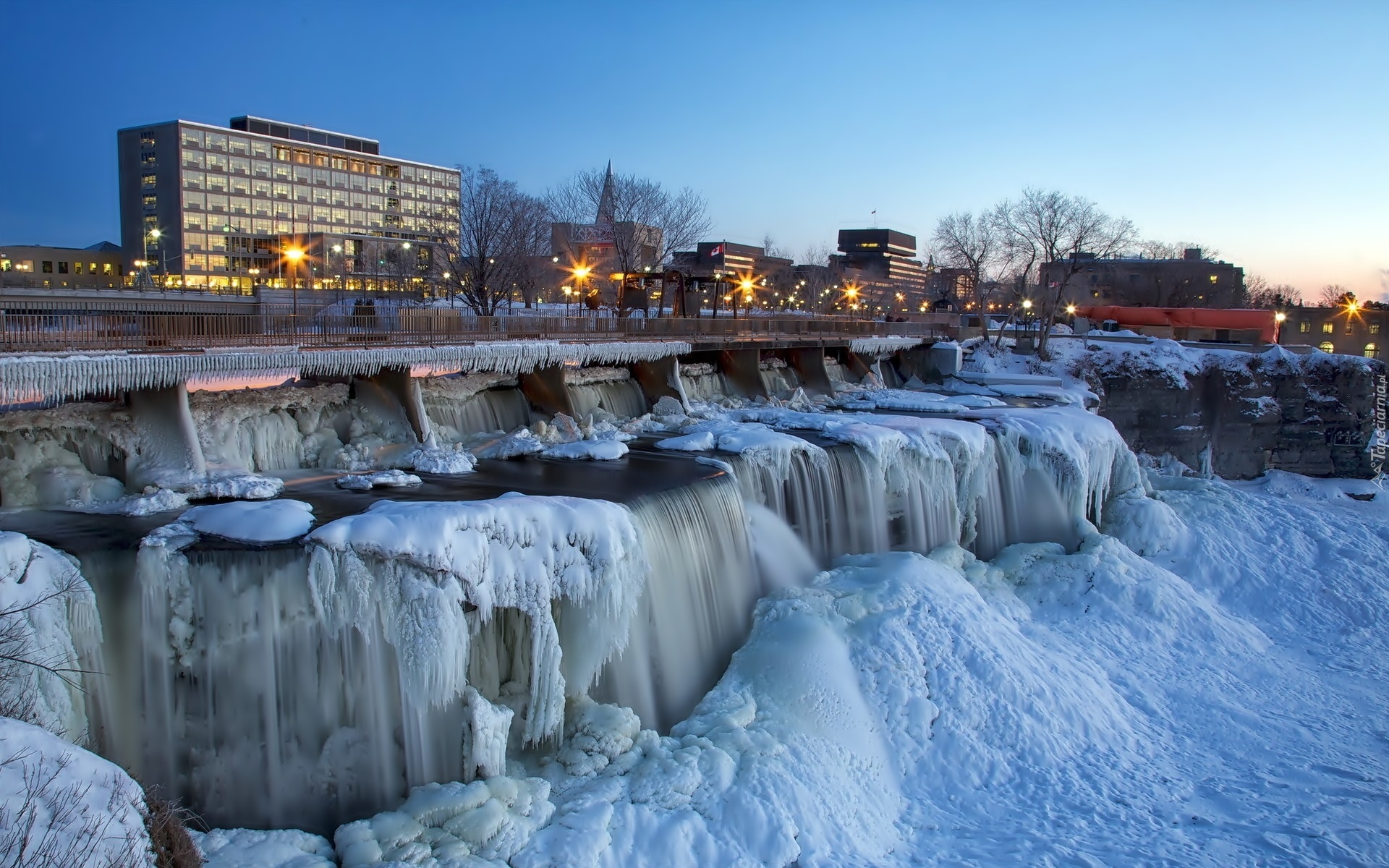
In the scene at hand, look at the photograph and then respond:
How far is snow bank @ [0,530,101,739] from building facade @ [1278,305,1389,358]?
69476mm

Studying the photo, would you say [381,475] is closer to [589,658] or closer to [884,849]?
[589,658]

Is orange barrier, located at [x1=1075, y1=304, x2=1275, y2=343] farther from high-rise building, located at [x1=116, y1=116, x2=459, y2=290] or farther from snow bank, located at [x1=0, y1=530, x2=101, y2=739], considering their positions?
high-rise building, located at [x1=116, y1=116, x2=459, y2=290]

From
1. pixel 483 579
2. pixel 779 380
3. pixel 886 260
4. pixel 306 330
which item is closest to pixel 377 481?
pixel 306 330

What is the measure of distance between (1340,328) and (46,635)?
8054 cm

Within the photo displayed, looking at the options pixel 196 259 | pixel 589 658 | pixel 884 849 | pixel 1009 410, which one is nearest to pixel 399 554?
pixel 589 658

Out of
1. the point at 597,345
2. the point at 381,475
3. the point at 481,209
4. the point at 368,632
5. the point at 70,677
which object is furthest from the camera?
the point at 481,209

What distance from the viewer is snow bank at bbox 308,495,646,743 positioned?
10.6m

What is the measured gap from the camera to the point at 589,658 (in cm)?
1234

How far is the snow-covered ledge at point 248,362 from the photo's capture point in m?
13.2

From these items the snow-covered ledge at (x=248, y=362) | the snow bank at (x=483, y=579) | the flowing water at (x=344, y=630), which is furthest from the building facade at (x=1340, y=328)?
the snow bank at (x=483, y=579)

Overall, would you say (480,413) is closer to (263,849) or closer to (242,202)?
(263,849)

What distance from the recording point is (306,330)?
18031 mm

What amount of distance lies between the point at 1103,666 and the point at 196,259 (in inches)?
3987

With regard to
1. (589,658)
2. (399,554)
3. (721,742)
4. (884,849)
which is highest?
(399,554)
